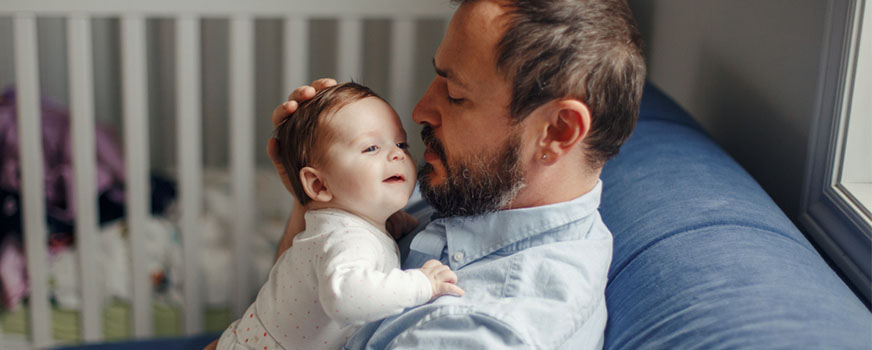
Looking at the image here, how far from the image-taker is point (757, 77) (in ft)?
4.34

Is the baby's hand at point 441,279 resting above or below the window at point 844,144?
below

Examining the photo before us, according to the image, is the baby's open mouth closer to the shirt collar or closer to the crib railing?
the shirt collar

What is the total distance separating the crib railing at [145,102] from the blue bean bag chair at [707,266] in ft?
3.20

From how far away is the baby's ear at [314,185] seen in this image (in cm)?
102

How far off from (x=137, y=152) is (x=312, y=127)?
1.11m

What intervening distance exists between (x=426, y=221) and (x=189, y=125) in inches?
39.1

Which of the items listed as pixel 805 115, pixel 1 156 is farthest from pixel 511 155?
pixel 1 156

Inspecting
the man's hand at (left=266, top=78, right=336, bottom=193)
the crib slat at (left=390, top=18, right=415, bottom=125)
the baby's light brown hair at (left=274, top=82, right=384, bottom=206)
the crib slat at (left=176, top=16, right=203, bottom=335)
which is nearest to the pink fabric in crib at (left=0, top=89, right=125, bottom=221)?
the crib slat at (left=176, top=16, right=203, bottom=335)

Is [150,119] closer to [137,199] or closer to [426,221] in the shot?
[137,199]

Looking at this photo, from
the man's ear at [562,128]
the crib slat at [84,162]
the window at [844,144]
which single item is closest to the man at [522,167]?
the man's ear at [562,128]

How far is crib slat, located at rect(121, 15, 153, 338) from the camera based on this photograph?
189 centimetres

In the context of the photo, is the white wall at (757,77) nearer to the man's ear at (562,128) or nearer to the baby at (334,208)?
the man's ear at (562,128)

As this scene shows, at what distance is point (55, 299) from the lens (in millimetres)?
2131

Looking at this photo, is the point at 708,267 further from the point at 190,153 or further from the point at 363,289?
the point at 190,153
